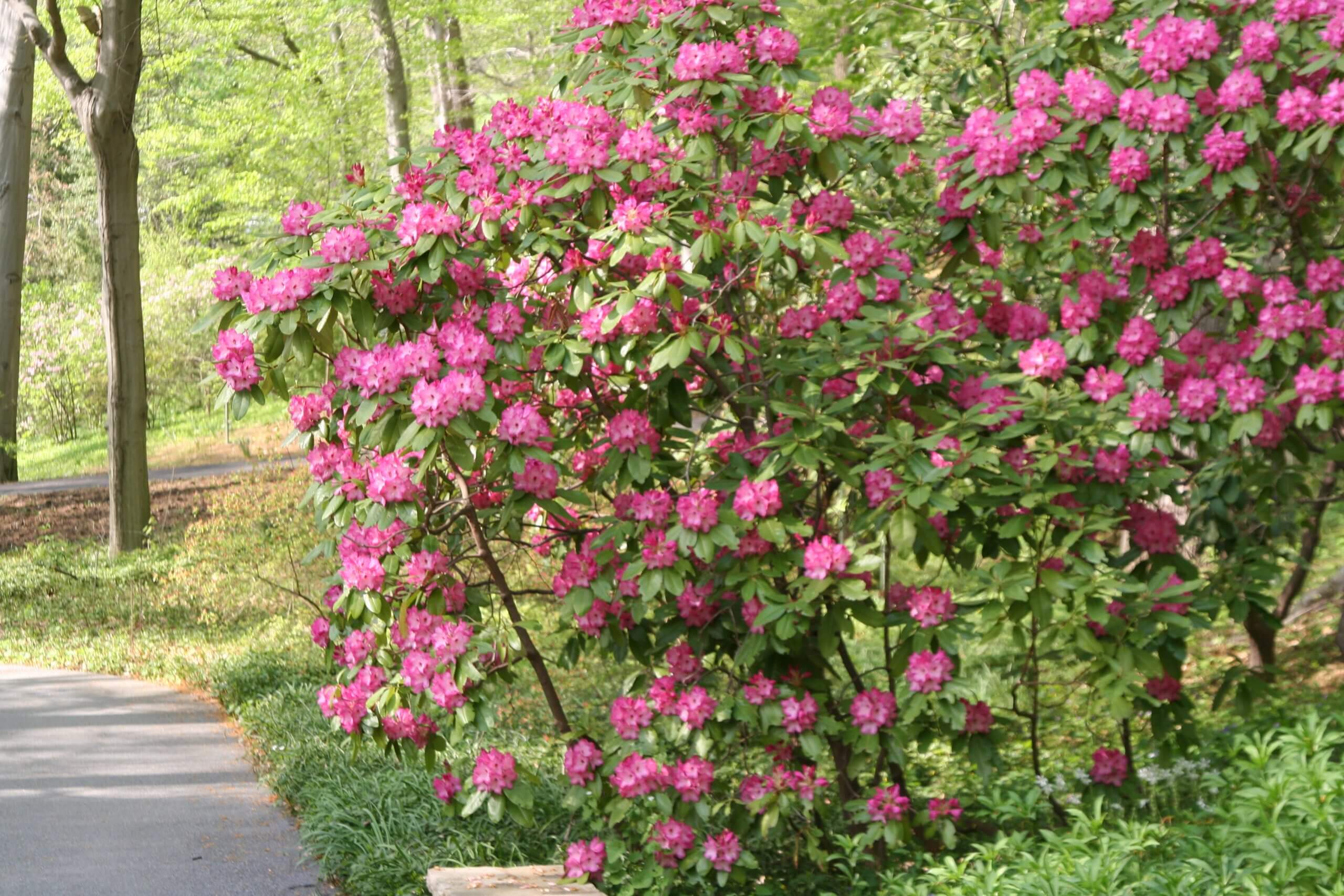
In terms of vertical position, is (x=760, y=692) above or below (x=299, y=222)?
below

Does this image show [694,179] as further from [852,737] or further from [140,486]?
[140,486]

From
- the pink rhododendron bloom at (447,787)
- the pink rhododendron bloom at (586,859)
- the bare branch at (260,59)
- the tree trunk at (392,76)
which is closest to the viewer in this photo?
the pink rhododendron bloom at (586,859)

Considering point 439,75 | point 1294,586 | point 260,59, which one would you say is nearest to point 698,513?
point 1294,586

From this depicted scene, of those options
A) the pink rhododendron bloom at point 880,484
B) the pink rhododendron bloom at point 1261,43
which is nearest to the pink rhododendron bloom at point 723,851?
the pink rhododendron bloom at point 880,484

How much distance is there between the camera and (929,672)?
355 cm

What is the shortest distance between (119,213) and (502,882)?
27.8ft

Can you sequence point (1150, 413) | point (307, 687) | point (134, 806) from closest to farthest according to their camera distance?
point (1150, 413)
point (134, 806)
point (307, 687)

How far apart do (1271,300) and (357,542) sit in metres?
2.83

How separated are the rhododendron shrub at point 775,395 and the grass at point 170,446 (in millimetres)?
13311

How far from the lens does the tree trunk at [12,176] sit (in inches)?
548

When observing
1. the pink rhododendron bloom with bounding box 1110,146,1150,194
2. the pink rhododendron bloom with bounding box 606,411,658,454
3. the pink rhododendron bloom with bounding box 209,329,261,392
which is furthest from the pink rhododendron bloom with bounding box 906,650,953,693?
the pink rhododendron bloom with bounding box 209,329,261,392

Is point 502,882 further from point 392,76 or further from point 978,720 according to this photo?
point 392,76

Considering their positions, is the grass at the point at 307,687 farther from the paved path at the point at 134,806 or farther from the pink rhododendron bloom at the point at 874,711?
the pink rhododendron bloom at the point at 874,711

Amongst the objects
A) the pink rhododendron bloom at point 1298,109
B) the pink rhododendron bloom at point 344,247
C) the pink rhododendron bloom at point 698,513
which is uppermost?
the pink rhododendron bloom at point 1298,109
